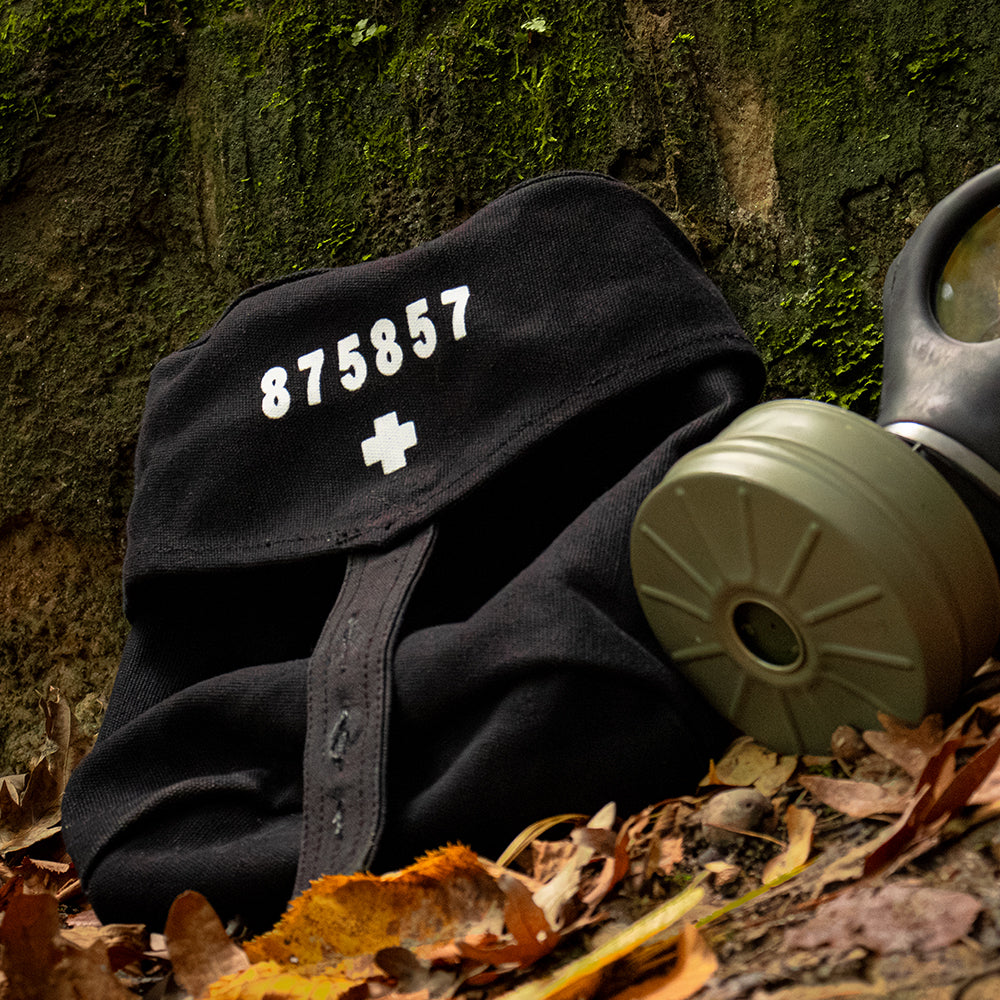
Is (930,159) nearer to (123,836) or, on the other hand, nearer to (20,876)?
(123,836)

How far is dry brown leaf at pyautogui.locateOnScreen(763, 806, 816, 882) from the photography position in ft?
2.24

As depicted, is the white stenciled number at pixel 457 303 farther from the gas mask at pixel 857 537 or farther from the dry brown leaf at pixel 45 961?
the dry brown leaf at pixel 45 961

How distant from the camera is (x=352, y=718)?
3.03ft

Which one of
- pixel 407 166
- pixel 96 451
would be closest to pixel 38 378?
pixel 96 451

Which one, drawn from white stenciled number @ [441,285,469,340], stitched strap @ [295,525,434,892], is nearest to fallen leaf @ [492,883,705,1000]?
stitched strap @ [295,525,434,892]

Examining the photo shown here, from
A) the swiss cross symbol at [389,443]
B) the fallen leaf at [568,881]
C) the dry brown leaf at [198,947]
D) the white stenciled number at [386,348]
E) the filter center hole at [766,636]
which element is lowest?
the dry brown leaf at [198,947]

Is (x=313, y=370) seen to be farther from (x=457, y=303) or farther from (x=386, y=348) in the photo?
(x=457, y=303)

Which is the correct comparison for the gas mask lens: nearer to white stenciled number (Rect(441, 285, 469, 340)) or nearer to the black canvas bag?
the black canvas bag

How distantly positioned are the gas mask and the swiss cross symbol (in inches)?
14.7

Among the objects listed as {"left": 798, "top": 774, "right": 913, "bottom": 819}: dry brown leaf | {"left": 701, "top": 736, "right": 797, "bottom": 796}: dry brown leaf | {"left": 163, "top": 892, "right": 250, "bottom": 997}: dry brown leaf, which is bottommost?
{"left": 163, "top": 892, "right": 250, "bottom": 997}: dry brown leaf

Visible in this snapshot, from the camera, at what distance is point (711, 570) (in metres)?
0.78

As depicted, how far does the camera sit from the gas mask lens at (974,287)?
84 centimetres

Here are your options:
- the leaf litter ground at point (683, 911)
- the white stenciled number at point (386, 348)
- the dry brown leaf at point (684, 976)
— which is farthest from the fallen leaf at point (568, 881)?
the white stenciled number at point (386, 348)

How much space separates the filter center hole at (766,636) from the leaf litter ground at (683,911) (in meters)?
0.08
